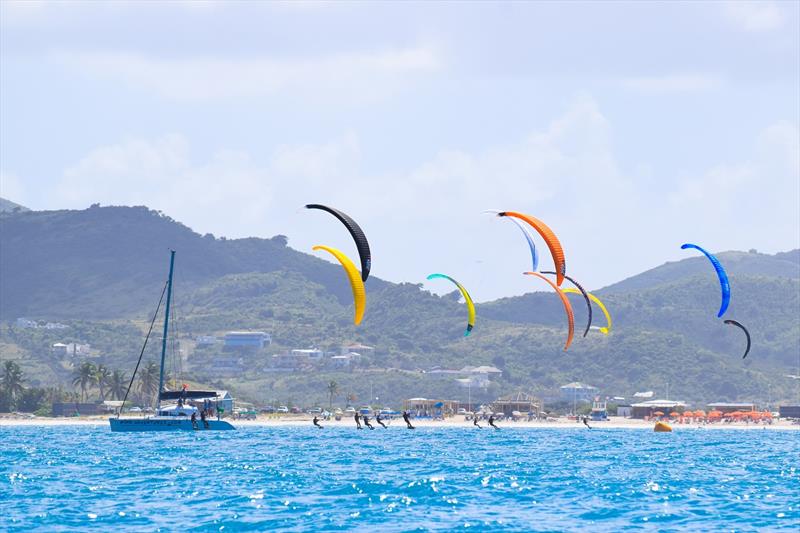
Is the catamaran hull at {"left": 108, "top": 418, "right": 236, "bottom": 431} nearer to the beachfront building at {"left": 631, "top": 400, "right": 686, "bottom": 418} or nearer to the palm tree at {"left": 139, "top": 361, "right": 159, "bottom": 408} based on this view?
the palm tree at {"left": 139, "top": 361, "right": 159, "bottom": 408}

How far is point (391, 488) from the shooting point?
1650 inches

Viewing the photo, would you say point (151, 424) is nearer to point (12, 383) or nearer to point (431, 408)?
point (12, 383)

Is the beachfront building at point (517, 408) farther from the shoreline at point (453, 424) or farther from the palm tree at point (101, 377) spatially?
the palm tree at point (101, 377)

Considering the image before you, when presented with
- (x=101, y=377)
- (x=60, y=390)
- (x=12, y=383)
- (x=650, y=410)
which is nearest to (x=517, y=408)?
(x=650, y=410)

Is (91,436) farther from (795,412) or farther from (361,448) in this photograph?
(795,412)

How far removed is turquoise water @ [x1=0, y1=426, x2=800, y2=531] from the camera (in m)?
33.8

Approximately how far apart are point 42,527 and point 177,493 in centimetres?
749

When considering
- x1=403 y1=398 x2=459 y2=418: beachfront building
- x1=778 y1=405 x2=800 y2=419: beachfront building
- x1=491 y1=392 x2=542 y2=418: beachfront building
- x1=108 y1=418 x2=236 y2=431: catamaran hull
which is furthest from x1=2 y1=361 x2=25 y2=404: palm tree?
x1=778 y1=405 x2=800 y2=419: beachfront building

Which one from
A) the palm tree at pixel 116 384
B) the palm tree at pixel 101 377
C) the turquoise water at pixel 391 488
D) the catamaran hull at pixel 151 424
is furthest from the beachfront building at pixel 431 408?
the turquoise water at pixel 391 488

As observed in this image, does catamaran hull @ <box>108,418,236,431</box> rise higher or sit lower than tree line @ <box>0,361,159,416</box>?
lower

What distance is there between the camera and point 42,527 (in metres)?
32.5

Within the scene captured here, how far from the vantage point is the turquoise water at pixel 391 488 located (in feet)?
111

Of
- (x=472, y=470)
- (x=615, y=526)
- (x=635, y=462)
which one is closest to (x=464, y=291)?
(x=635, y=462)

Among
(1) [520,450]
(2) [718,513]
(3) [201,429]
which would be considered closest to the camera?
(2) [718,513]
